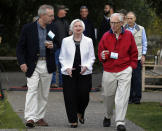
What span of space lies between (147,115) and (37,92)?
8.40 feet

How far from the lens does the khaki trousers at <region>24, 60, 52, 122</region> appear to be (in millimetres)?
9117

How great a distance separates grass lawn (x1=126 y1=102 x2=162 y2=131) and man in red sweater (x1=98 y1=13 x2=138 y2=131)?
0.67 metres

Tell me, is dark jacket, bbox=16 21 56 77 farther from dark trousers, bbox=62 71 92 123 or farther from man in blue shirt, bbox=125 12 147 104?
man in blue shirt, bbox=125 12 147 104

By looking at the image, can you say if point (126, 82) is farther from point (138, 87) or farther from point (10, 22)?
point (10, 22)

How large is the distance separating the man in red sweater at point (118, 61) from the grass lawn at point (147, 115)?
0.67 m

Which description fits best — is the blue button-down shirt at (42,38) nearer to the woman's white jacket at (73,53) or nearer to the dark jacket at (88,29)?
the woman's white jacket at (73,53)

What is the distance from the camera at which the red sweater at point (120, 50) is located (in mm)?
9008

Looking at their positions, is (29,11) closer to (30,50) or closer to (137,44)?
(137,44)

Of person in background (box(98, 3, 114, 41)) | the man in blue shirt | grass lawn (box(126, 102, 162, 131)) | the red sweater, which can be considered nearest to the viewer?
the red sweater

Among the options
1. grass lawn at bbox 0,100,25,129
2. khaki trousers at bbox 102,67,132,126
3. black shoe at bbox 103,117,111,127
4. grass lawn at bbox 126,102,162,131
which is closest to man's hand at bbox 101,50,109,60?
khaki trousers at bbox 102,67,132,126

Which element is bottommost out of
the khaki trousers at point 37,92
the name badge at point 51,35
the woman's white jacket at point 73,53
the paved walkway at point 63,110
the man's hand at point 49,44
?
the paved walkway at point 63,110

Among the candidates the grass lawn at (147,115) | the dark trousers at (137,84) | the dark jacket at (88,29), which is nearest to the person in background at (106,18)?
the dark jacket at (88,29)

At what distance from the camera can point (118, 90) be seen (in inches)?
356

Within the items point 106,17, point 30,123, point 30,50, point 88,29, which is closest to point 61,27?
point 88,29
